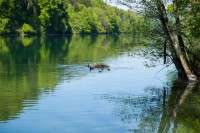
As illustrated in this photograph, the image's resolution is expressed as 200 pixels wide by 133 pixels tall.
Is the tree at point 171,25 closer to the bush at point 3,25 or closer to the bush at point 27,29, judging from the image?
the bush at point 3,25

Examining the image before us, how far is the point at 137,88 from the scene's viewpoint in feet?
99.5

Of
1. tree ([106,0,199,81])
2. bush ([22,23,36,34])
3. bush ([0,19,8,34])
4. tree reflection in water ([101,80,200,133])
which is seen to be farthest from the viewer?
bush ([22,23,36,34])

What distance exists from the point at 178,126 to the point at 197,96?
8.29 metres

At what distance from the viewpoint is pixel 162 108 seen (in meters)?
22.7

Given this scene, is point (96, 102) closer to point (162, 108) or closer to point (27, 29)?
point (162, 108)

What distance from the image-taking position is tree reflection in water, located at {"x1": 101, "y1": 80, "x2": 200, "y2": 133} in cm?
1866

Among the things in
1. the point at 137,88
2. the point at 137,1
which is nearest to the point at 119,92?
the point at 137,88

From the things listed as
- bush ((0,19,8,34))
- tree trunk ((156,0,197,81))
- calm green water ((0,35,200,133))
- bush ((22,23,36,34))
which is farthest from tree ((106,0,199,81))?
bush ((22,23,36,34))

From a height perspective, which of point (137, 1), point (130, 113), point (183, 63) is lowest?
point (130, 113)

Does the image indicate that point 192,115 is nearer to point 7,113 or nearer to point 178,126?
point 178,126

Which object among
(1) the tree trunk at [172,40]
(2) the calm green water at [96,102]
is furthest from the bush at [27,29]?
(1) the tree trunk at [172,40]

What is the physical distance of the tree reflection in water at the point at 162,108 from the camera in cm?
1866

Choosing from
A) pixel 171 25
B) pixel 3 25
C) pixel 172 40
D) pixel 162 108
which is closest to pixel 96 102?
pixel 162 108

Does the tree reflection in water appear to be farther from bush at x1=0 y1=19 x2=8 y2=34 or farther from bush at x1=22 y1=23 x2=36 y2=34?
bush at x1=22 y1=23 x2=36 y2=34
